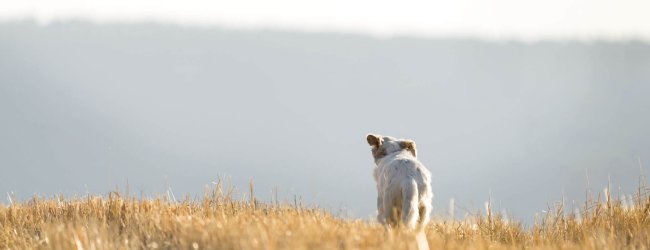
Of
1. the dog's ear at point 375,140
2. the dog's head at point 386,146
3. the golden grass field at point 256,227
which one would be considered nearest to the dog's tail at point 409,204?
the golden grass field at point 256,227

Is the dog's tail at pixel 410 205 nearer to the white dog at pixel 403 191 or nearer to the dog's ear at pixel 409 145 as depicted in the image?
the white dog at pixel 403 191

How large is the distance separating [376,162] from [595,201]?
2340 mm

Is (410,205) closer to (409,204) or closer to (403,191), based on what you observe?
(409,204)

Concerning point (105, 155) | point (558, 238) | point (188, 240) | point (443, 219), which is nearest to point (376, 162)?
point (443, 219)

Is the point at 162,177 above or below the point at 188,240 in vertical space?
above

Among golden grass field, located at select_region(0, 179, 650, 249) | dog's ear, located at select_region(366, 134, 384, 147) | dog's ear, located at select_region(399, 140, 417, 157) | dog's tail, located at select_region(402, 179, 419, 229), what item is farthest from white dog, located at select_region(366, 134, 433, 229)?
dog's ear, located at select_region(366, 134, 384, 147)

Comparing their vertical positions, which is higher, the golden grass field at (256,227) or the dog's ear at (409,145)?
the dog's ear at (409,145)

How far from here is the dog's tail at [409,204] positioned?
23.6 ft

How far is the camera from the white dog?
23.7 feet

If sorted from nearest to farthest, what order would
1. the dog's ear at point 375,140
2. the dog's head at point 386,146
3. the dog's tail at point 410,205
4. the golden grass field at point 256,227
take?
the golden grass field at point 256,227 → the dog's tail at point 410,205 → the dog's head at point 386,146 → the dog's ear at point 375,140

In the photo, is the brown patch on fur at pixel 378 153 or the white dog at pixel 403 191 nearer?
the white dog at pixel 403 191

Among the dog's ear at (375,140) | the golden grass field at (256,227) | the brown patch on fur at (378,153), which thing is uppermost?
the dog's ear at (375,140)

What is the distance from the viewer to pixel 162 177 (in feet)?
25.7

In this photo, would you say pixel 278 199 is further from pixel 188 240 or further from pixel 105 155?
pixel 188 240
